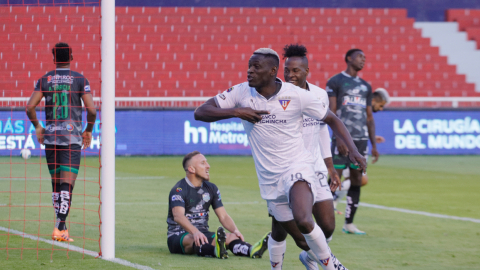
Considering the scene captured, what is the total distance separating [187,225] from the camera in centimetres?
647

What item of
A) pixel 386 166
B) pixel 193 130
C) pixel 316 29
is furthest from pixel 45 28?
pixel 386 166

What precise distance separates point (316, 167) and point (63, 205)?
2.93 m

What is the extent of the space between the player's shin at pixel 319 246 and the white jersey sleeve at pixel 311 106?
2.72ft

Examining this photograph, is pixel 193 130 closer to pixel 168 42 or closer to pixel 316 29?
pixel 168 42

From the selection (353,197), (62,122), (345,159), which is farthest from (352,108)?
(62,122)

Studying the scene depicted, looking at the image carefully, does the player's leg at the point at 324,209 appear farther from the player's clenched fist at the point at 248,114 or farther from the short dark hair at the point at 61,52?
the short dark hair at the point at 61,52

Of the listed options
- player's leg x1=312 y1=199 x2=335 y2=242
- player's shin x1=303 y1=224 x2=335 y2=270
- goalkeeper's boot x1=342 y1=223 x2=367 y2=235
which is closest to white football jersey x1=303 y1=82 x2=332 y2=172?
player's leg x1=312 y1=199 x2=335 y2=242

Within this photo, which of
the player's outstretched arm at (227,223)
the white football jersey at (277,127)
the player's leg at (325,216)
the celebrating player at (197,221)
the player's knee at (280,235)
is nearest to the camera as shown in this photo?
the white football jersey at (277,127)

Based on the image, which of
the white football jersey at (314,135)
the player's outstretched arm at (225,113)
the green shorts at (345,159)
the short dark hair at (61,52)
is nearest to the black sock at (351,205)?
the green shorts at (345,159)

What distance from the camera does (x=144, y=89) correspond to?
81.5ft

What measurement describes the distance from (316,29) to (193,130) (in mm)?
10491

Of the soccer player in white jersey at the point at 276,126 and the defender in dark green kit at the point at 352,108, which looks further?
the defender in dark green kit at the point at 352,108

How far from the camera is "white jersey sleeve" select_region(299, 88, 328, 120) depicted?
17.0 ft

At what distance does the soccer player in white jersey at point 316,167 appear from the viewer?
217 inches
